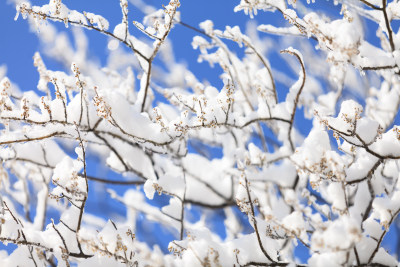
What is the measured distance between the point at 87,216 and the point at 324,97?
352 centimetres

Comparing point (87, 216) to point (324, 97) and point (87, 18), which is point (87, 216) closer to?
point (87, 18)

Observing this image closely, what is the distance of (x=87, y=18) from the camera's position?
6.81 ft

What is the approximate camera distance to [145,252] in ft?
3.90

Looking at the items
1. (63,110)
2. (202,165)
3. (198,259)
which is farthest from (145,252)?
(202,165)

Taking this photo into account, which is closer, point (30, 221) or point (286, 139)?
point (286, 139)

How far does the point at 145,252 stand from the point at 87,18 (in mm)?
1512


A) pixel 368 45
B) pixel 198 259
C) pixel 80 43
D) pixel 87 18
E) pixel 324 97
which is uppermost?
pixel 80 43

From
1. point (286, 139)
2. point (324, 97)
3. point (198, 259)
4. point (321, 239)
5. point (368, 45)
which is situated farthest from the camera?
point (324, 97)

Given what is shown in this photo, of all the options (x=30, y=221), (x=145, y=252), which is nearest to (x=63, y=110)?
(x=145, y=252)

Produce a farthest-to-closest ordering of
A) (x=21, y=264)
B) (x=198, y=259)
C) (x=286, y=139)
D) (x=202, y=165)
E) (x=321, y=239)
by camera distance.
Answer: (x=202, y=165), (x=286, y=139), (x=21, y=264), (x=198, y=259), (x=321, y=239)

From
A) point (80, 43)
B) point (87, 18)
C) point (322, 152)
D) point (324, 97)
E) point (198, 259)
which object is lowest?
point (198, 259)

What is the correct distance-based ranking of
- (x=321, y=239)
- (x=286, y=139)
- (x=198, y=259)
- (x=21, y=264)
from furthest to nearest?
1. (x=286, y=139)
2. (x=21, y=264)
3. (x=198, y=259)
4. (x=321, y=239)

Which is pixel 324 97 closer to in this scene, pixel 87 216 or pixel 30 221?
pixel 87 216

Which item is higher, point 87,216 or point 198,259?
point 87,216
